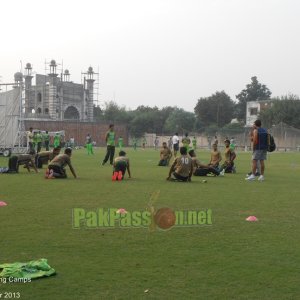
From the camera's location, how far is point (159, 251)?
6.33m

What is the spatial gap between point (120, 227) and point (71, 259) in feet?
6.65

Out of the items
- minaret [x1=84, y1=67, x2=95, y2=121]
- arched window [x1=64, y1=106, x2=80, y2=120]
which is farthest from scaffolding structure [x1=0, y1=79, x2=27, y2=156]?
minaret [x1=84, y1=67, x2=95, y2=121]

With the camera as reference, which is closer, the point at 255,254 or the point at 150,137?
the point at 255,254

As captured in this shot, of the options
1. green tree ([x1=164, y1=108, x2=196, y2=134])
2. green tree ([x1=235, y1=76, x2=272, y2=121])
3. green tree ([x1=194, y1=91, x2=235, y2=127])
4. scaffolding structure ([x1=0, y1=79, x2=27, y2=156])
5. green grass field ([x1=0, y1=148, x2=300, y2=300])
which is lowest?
green grass field ([x1=0, y1=148, x2=300, y2=300])

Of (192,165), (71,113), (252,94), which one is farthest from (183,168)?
(252,94)

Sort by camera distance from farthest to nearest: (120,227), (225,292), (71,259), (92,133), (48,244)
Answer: (92,133), (120,227), (48,244), (71,259), (225,292)

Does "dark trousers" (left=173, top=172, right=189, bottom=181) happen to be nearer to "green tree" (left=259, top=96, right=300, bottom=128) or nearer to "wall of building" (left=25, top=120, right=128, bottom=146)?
"wall of building" (left=25, top=120, right=128, bottom=146)

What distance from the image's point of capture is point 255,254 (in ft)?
20.4

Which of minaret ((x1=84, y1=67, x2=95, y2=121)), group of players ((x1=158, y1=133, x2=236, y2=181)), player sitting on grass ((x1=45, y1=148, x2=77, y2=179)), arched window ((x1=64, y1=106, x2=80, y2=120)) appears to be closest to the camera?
group of players ((x1=158, y1=133, x2=236, y2=181))

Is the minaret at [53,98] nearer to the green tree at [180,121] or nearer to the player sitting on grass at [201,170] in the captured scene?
the green tree at [180,121]

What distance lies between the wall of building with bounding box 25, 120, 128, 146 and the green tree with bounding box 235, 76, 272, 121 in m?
42.9

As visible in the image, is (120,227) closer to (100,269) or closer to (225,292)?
(100,269)

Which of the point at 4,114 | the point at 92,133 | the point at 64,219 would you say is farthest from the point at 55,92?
the point at 64,219

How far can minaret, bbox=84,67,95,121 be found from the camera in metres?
98.1
